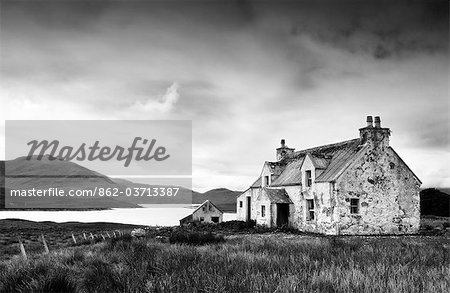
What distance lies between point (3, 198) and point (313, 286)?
181505mm

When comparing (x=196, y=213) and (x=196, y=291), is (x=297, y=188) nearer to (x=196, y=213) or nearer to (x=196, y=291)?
(x=196, y=213)

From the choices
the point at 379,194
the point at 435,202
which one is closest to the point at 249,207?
the point at 379,194

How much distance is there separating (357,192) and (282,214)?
7704 mm

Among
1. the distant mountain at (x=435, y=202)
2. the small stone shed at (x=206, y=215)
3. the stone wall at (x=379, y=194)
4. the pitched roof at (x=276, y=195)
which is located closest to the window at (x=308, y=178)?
the pitched roof at (x=276, y=195)

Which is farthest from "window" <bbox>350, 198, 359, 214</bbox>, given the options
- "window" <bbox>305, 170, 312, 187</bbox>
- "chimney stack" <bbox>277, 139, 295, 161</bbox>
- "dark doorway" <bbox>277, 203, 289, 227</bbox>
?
"chimney stack" <bbox>277, 139, 295, 161</bbox>

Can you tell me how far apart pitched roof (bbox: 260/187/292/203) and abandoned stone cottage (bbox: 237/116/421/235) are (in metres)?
0.09

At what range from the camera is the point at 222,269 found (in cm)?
622

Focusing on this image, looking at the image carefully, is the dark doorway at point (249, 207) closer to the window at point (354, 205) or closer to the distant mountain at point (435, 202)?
the window at point (354, 205)

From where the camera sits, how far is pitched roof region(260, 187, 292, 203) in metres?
30.8

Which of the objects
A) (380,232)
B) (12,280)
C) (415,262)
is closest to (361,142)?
(380,232)

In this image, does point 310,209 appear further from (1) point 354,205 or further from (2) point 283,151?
(2) point 283,151

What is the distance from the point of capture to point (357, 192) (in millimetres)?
26406

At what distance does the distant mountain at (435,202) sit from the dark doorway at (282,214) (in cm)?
3188

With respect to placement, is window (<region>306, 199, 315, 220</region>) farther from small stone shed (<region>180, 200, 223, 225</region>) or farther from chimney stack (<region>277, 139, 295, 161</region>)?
small stone shed (<region>180, 200, 223, 225</region>)
